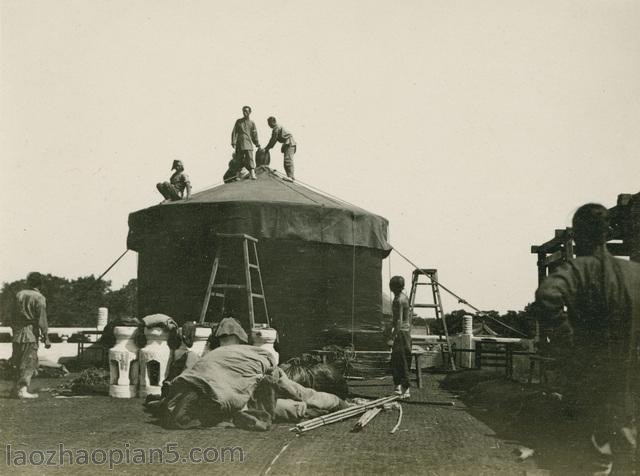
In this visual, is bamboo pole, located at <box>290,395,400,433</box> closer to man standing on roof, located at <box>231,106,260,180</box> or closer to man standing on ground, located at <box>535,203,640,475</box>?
man standing on ground, located at <box>535,203,640,475</box>

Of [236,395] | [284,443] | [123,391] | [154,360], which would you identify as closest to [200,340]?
[154,360]

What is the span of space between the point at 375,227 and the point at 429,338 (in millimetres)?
4953

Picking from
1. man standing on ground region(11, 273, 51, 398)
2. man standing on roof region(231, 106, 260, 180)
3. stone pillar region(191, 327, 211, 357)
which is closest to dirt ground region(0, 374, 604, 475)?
man standing on ground region(11, 273, 51, 398)

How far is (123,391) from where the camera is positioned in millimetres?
8945

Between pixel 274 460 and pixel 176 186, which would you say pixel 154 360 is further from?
pixel 176 186

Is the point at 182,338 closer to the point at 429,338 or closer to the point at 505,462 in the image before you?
the point at 505,462

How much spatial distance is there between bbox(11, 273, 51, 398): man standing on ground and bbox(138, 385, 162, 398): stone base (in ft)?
4.48

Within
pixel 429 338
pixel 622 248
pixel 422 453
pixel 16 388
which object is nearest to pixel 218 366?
pixel 422 453

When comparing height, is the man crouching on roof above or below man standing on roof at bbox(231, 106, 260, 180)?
below

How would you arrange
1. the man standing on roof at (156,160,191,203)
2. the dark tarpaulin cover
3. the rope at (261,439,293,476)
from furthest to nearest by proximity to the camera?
the man standing on roof at (156,160,191,203)
the dark tarpaulin cover
the rope at (261,439,293,476)

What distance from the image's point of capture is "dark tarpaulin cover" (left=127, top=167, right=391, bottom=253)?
13172 mm

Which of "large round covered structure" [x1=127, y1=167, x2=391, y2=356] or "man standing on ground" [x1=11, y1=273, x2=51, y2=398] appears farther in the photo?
"large round covered structure" [x1=127, y1=167, x2=391, y2=356]

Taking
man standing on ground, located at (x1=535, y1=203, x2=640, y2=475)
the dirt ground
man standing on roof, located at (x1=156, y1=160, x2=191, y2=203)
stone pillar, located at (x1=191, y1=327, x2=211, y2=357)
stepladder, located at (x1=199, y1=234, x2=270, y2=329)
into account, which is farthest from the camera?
man standing on roof, located at (x1=156, y1=160, x2=191, y2=203)

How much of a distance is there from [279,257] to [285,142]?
3.43 meters
